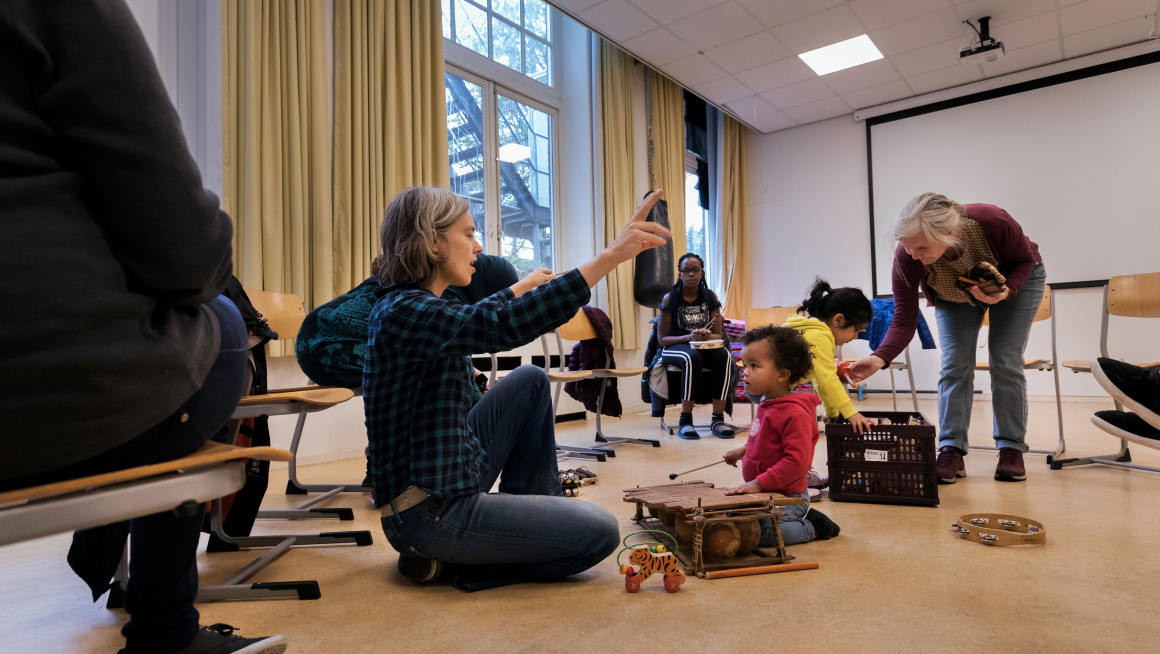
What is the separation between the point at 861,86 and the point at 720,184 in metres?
1.62

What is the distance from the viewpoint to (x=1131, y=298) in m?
2.84

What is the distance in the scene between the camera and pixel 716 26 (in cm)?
497

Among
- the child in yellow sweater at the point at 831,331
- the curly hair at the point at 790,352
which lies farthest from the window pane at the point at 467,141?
the curly hair at the point at 790,352

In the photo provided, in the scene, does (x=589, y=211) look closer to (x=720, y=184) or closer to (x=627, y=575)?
(x=720, y=184)

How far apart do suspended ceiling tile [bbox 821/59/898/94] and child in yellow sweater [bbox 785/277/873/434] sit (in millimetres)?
3889

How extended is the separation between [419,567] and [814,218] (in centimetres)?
660

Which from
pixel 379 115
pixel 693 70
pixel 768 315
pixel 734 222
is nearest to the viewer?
pixel 379 115

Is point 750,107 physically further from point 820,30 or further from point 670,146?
point 820,30

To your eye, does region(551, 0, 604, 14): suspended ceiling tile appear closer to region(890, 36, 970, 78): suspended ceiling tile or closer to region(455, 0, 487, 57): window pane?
region(455, 0, 487, 57): window pane

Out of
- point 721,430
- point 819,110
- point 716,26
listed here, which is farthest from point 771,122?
point 721,430

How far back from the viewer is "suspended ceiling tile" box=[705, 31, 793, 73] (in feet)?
17.1


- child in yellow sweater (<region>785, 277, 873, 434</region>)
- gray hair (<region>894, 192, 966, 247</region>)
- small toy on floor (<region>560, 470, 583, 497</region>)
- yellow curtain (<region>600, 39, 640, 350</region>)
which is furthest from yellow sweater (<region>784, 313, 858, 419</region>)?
yellow curtain (<region>600, 39, 640, 350</region>)

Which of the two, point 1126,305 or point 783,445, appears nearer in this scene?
point 783,445

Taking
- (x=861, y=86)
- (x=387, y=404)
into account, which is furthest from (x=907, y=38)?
(x=387, y=404)
